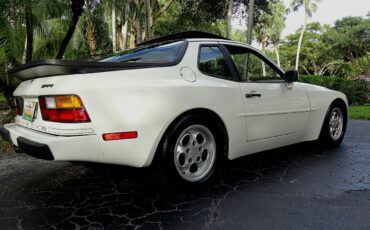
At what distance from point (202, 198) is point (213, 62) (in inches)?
54.1

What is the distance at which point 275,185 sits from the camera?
2953 millimetres

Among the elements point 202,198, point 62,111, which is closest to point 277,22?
point 202,198

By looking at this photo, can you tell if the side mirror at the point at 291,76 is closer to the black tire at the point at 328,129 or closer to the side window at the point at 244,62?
the side window at the point at 244,62

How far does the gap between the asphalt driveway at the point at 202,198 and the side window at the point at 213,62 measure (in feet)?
3.78

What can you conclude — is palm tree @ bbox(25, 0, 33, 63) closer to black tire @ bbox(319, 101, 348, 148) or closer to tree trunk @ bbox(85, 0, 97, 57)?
black tire @ bbox(319, 101, 348, 148)

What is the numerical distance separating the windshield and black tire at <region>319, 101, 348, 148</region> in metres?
2.63

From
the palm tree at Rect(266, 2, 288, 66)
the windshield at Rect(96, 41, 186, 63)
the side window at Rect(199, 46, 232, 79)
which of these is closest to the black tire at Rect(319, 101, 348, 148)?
the side window at Rect(199, 46, 232, 79)

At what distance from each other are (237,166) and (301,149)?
54.5 inches

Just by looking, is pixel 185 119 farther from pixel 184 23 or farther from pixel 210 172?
pixel 184 23

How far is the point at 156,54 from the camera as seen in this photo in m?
2.89

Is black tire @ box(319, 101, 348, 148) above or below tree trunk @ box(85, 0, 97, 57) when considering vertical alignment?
below

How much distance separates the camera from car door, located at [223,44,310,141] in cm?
319

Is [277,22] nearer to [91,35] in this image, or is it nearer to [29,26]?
[91,35]

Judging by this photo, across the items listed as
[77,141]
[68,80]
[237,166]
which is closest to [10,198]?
[77,141]
